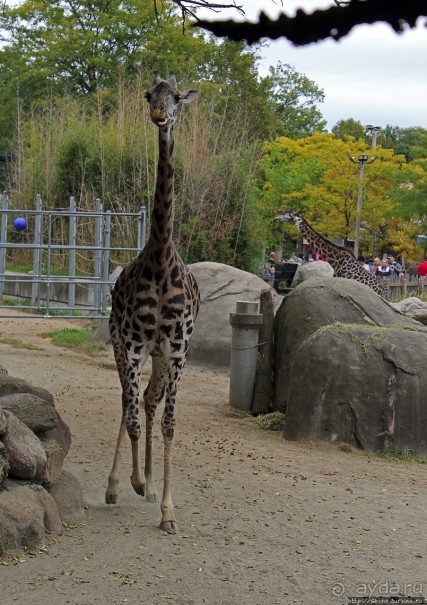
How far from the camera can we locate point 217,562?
5.45 meters

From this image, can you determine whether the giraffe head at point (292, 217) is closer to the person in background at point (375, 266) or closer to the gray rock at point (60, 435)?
the person in background at point (375, 266)

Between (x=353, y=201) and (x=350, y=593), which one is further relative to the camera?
(x=353, y=201)

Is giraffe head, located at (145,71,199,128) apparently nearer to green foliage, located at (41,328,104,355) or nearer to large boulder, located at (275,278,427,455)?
large boulder, located at (275,278,427,455)

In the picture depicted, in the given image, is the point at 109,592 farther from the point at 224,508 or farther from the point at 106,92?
the point at 106,92

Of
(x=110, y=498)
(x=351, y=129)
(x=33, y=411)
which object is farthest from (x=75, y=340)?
(x=351, y=129)

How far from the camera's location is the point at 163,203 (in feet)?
21.3

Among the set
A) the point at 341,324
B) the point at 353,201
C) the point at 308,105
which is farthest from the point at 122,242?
the point at 308,105

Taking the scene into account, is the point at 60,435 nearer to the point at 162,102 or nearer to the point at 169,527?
the point at 169,527

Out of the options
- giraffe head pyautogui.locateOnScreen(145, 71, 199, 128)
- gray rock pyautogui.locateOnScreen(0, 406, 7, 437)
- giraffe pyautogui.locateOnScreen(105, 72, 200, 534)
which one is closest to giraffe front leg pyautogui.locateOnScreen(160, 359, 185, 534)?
giraffe pyautogui.locateOnScreen(105, 72, 200, 534)

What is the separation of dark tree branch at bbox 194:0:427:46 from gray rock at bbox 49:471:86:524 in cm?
403

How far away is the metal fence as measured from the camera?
1503 cm

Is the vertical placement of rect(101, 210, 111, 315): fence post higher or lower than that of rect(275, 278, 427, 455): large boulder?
higher

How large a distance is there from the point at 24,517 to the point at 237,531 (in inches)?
55.4

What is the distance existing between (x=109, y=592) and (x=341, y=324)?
16.6ft
